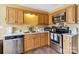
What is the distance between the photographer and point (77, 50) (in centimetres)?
318

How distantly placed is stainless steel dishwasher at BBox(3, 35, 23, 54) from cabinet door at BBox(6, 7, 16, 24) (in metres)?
0.69

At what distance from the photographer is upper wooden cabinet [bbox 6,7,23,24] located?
3370 millimetres

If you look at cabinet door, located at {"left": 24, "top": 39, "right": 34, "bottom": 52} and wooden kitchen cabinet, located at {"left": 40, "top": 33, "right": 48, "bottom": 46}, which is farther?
wooden kitchen cabinet, located at {"left": 40, "top": 33, "right": 48, "bottom": 46}

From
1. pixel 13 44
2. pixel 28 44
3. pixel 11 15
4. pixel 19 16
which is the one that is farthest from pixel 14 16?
pixel 28 44

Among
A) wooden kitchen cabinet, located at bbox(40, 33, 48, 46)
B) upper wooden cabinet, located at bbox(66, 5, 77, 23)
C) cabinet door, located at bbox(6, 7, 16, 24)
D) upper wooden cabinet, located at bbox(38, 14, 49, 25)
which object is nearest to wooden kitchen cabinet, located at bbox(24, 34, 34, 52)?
wooden kitchen cabinet, located at bbox(40, 33, 48, 46)

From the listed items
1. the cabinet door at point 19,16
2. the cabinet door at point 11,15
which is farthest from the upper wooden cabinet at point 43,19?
the cabinet door at point 11,15

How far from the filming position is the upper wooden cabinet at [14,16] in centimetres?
337

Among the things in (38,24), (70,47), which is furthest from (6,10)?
(70,47)

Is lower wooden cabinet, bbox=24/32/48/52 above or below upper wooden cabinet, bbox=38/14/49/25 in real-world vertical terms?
below

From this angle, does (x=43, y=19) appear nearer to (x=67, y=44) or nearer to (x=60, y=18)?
(x=60, y=18)

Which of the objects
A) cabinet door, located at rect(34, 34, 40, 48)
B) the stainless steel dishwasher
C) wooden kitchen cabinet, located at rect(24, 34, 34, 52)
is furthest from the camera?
cabinet door, located at rect(34, 34, 40, 48)

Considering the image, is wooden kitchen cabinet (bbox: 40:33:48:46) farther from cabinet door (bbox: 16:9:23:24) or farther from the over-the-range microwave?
cabinet door (bbox: 16:9:23:24)

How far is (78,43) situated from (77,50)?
26 cm

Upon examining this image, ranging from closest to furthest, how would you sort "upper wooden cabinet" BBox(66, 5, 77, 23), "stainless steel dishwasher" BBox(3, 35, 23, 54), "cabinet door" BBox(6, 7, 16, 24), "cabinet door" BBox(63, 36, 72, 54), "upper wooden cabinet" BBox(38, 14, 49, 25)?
1. "cabinet door" BBox(63, 36, 72, 54)
2. "stainless steel dishwasher" BBox(3, 35, 23, 54)
3. "upper wooden cabinet" BBox(66, 5, 77, 23)
4. "cabinet door" BBox(6, 7, 16, 24)
5. "upper wooden cabinet" BBox(38, 14, 49, 25)
